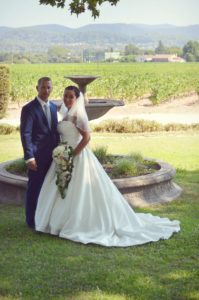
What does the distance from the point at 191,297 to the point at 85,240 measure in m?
2.00

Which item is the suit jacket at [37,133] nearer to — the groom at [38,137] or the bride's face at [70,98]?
the groom at [38,137]

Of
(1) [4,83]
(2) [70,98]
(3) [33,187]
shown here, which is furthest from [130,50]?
(2) [70,98]

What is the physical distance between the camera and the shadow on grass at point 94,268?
5.30 meters

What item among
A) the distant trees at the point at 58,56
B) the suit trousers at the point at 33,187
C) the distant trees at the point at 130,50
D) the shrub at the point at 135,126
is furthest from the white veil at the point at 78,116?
the distant trees at the point at 130,50

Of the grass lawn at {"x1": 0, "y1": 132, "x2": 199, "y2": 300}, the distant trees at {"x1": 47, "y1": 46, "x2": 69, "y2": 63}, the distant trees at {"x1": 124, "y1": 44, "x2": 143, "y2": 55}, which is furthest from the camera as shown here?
the distant trees at {"x1": 124, "y1": 44, "x2": 143, "y2": 55}

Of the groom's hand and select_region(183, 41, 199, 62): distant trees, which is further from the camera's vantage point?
select_region(183, 41, 199, 62): distant trees

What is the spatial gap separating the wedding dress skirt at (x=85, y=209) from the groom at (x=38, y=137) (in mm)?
154

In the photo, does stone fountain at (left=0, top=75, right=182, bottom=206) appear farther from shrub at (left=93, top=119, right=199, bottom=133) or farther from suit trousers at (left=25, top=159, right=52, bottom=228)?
shrub at (left=93, top=119, right=199, bottom=133)

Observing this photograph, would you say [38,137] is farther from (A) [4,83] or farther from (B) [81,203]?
(A) [4,83]

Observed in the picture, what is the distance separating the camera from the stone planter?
29.3 feet

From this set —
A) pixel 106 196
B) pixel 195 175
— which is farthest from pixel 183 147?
pixel 106 196

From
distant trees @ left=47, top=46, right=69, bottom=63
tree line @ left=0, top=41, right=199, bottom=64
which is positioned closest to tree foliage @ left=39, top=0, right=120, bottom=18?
tree line @ left=0, top=41, right=199, bottom=64

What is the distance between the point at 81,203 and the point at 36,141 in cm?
97

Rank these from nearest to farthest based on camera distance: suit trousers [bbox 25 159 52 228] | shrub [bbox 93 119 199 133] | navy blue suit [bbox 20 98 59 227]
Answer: navy blue suit [bbox 20 98 59 227]
suit trousers [bbox 25 159 52 228]
shrub [bbox 93 119 199 133]
